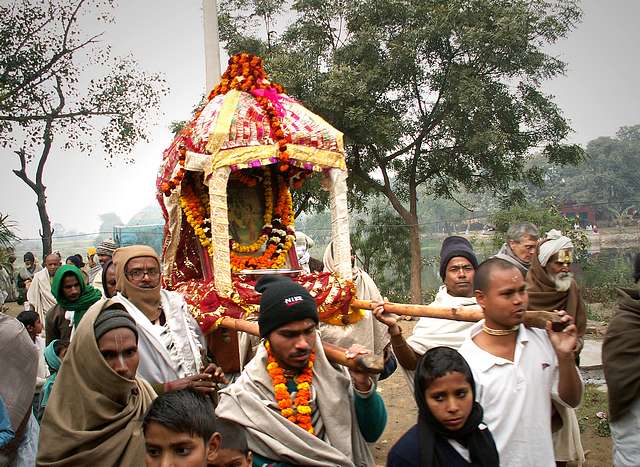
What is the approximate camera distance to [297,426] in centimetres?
235

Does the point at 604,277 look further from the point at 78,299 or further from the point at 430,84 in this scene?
the point at 78,299

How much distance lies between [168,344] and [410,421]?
3888 mm

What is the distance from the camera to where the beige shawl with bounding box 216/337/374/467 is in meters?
2.34

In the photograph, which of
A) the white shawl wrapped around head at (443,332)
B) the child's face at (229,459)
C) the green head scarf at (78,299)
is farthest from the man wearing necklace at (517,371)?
the green head scarf at (78,299)

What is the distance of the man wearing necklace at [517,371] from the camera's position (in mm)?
2467

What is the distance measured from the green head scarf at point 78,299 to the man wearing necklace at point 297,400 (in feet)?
8.86

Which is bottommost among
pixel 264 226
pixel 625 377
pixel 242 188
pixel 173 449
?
pixel 625 377

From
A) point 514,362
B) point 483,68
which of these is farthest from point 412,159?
point 514,362

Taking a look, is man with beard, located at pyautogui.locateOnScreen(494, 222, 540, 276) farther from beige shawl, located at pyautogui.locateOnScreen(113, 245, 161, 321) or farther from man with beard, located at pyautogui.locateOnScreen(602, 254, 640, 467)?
beige shawl, located at pyautogui.locateOnScreen(113, 245, 161, 321)

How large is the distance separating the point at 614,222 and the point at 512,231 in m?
8.76

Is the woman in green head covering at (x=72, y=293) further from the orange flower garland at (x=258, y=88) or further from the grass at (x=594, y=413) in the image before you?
the grass at (x=594, y=413)

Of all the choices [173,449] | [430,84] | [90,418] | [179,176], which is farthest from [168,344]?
[430,84]

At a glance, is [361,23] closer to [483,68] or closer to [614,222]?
[483,68]

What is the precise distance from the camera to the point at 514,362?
255 centimetres
